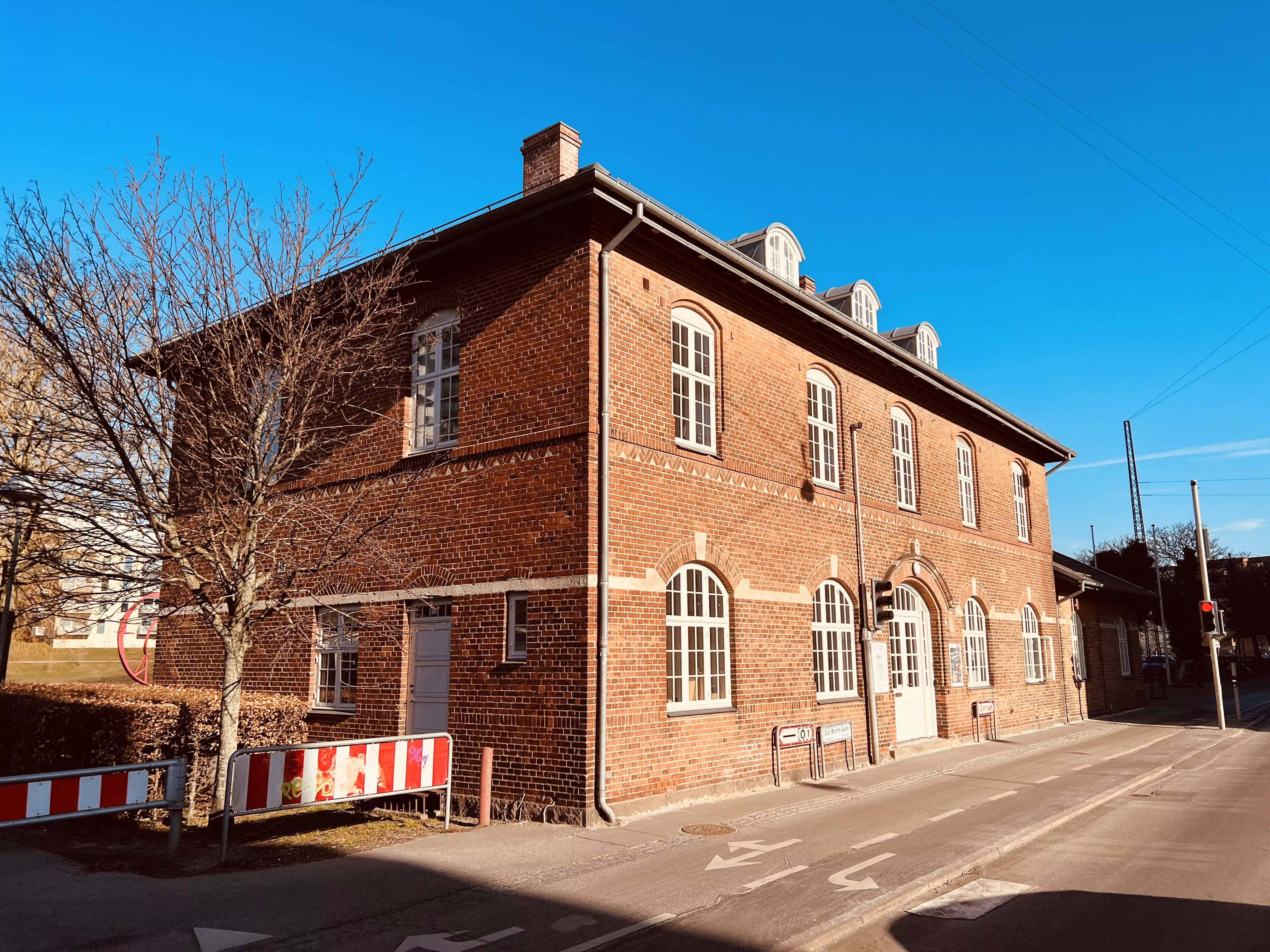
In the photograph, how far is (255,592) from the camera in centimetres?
1026

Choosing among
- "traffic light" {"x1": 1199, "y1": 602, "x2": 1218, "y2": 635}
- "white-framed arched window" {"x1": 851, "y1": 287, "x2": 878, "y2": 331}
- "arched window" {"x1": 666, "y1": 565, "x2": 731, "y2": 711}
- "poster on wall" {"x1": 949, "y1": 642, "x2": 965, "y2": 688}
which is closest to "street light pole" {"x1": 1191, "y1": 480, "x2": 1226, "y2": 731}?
"traffic light" {"x1": 1199, "y1": 602, "x2": 1218, "y2": 635}

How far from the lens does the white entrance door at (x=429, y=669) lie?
11.9 metres

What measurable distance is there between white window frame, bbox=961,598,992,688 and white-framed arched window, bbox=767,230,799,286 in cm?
869

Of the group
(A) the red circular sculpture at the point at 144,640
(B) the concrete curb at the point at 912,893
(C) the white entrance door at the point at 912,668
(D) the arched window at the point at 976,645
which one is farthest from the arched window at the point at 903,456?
(A) the red circular sculpture at the point at 144,640

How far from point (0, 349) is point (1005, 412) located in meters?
24.7

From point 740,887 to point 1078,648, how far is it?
2278 centimetres

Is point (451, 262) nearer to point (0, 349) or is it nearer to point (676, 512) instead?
point (676, 512)

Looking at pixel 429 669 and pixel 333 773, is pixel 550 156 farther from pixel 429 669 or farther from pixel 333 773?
pixel 333 773

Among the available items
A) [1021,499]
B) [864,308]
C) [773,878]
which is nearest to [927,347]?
[864,308]

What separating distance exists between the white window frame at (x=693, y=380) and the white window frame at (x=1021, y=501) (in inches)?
554

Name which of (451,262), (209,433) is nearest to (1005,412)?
(451,262)

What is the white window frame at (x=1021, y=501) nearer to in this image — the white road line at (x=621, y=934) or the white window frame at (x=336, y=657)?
the white window frame at (x=336, y=657)

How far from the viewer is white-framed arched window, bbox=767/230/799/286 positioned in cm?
1675

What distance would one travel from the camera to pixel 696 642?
12258 millimetres
